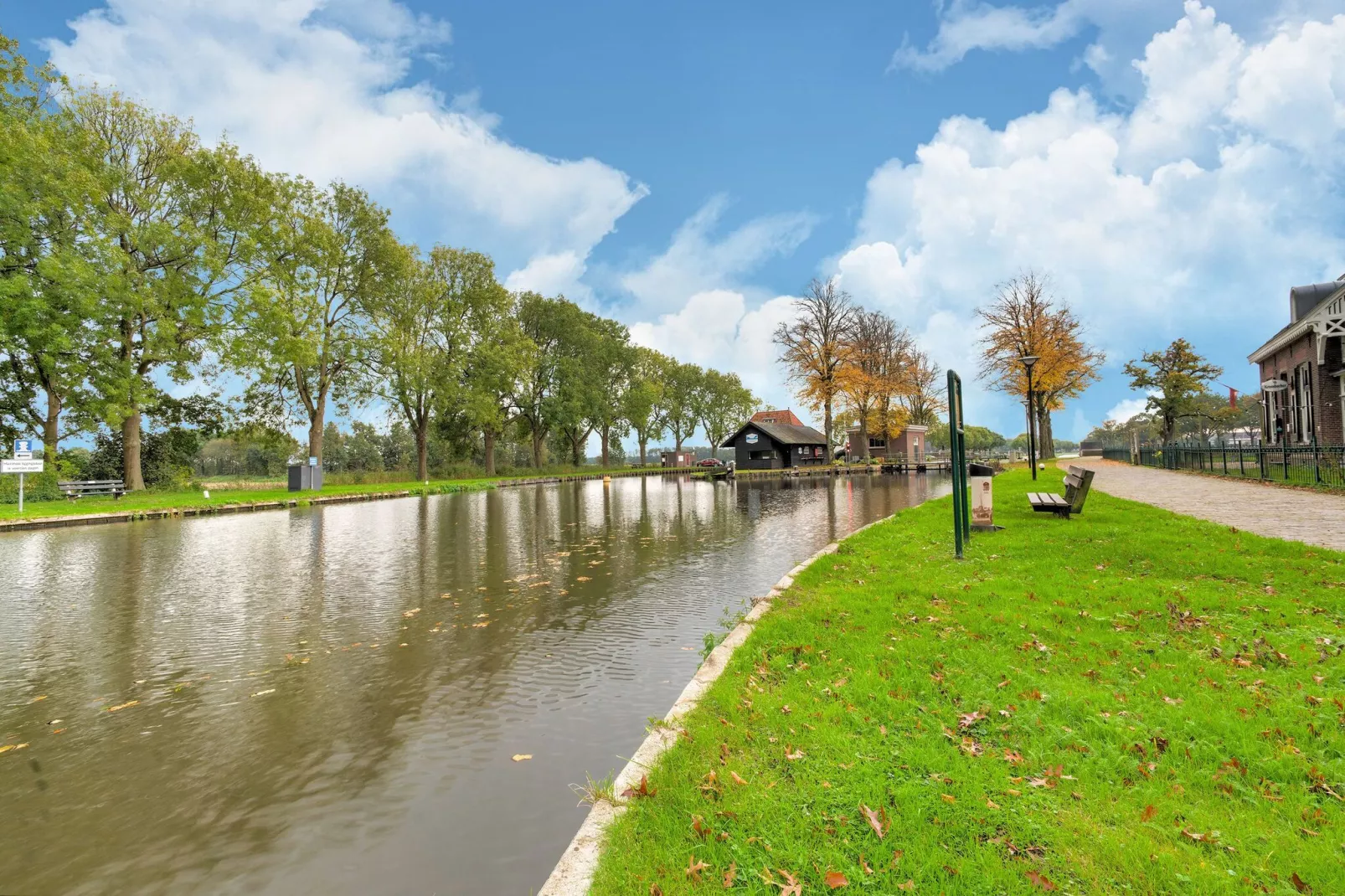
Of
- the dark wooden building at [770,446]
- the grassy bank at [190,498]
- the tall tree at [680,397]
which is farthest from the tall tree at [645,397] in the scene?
the grassy bank at [190,498]

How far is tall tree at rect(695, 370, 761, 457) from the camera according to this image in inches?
3521

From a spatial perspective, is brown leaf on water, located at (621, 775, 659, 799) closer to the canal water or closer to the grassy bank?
the canal water

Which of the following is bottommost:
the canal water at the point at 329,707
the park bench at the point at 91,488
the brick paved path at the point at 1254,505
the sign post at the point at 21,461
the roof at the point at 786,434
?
the canal water at the point at 329,707

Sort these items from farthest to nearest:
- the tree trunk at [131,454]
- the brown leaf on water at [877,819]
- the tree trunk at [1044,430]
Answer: the tree trunk at [1044,430] < the tree trunk at [131,454] < the brown leaf on water at [877,819]

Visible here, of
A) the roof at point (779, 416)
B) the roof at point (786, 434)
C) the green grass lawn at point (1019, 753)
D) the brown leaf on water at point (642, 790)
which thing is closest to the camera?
the green grass lawn at point (1019, 753)

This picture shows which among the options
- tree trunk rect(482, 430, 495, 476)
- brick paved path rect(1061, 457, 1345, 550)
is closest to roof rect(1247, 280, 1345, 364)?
brick paved path rect(1061, 457, 1345, 550)

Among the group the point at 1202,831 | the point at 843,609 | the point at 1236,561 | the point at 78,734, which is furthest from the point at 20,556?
the point at 1236,561

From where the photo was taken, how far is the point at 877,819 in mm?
2957

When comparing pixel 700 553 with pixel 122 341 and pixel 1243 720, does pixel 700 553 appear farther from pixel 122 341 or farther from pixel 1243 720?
pixel 122 341

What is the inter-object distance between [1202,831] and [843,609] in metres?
3.96

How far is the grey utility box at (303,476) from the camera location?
33.1 m

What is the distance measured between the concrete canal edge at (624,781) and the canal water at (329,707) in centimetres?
30

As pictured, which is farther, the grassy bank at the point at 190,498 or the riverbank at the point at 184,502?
the grassy bank at the point at 190,498

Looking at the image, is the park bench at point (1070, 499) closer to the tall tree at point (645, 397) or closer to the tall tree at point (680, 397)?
the tall tree at point (645, 397)
